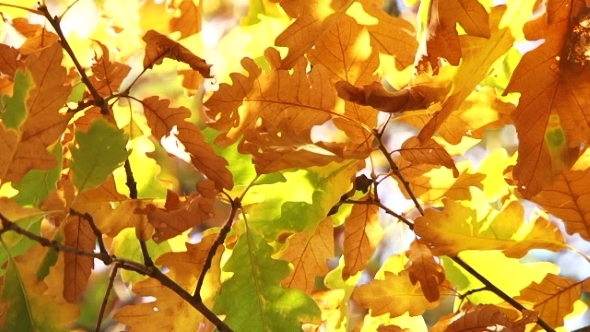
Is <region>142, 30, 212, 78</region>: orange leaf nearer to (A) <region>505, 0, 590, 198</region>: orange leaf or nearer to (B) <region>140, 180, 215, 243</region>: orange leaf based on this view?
(B) <region>140, 180, 215, 243</region>: orange leaf

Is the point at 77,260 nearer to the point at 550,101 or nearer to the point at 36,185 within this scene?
the point at 36,185

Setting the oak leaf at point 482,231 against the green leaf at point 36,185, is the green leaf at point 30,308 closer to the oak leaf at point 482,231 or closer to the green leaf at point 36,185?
the green leaf at point 36,185

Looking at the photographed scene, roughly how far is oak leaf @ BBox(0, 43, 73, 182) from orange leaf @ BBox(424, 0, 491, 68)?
32cm

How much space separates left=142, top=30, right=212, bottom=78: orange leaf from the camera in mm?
733

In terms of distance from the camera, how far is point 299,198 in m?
0.83

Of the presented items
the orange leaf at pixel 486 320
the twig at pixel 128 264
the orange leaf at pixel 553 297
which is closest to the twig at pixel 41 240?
the twig at pixel 128 264

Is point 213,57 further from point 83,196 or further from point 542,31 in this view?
point 542,31

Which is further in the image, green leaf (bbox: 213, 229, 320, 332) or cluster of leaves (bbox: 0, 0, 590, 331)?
green leaf (bbox: 213, 229, 320, 332)

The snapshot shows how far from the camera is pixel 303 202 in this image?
0.81 meters

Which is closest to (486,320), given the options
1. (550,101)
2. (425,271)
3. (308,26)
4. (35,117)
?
(425,271)

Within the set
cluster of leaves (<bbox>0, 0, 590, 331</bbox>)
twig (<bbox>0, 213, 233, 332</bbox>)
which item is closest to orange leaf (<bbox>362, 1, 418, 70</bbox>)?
cluster of leaves (<bbox>0, 0, 590, 331</bbox>)

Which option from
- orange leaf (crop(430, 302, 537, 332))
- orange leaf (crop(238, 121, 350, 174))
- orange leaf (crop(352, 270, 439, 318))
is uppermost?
orange leaf (crop(238, 121, 350, 174))

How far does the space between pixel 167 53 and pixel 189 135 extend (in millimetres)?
85

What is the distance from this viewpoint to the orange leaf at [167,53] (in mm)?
733
